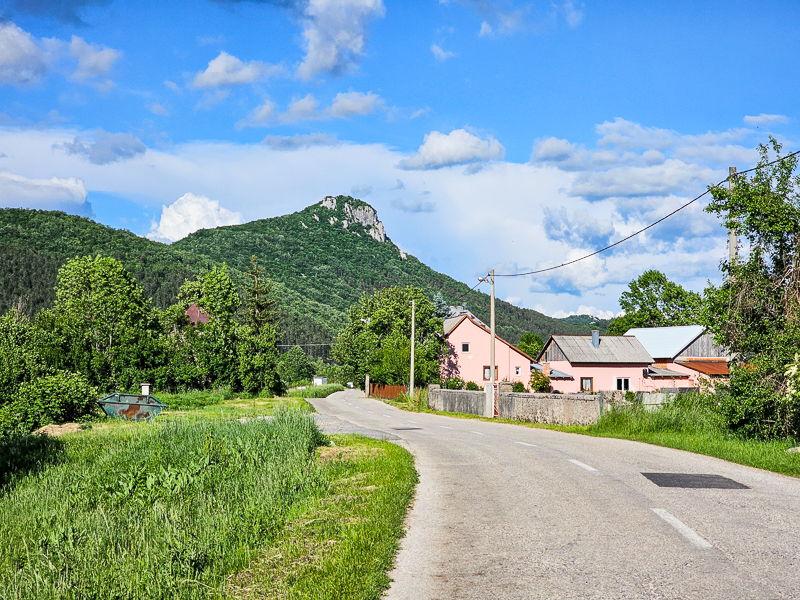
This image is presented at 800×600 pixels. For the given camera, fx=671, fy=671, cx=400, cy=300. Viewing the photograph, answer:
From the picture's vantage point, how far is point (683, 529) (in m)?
7.12

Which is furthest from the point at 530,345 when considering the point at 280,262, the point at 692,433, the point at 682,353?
the point at 692,433

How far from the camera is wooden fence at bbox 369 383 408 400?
59.4m

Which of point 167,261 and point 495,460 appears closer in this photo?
point 495,460

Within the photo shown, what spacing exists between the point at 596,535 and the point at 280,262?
15454 centimetres

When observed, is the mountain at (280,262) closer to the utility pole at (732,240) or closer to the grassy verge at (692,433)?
the grassy verge at (692,433)

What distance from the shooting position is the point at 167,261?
125 metres

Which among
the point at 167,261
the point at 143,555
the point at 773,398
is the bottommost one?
the point at 143,555

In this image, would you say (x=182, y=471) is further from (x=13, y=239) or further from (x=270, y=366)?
(x=13, y=239)

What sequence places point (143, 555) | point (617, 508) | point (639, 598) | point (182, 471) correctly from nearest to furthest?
point (639, 598) → point (143, 555) → point (617, 508) → point (182, 471)

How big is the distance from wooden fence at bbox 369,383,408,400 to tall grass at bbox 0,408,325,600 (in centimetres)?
3966

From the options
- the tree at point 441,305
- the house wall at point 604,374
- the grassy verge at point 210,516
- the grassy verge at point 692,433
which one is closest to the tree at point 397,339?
the tree at point 441,305

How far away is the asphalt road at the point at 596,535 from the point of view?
533cm

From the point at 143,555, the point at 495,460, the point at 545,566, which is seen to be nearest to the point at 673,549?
the point at 545,566

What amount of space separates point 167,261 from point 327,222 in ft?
243
